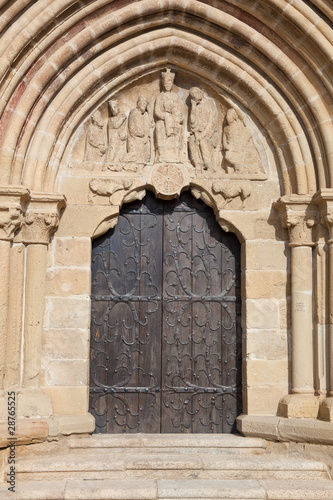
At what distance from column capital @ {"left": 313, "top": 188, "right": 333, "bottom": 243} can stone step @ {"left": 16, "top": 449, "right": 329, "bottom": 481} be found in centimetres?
218

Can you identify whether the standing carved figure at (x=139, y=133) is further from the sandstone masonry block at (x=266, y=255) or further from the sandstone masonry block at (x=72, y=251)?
the sandstone masonry block at (x=266, y=255)

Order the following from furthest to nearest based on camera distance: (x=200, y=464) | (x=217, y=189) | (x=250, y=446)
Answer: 1. (x=217, y=189)
2. (x=250, y=446)
3. (x=200, y=464)

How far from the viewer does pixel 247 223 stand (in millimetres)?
6801

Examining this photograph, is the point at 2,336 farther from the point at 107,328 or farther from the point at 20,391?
the point at 107,328

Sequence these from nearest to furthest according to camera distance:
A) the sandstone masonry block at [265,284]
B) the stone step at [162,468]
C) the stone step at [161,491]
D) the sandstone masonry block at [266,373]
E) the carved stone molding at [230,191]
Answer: the stone step at [161,491] < the stone step at [162,468] < the sandstone masonry block at [266,373] < the sandstone masonry block at [265,284] < the carved stone molding at [230,191]

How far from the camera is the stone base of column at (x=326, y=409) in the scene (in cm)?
601

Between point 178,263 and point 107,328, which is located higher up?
point 178,263

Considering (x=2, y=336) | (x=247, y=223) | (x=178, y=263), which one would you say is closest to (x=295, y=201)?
(x=247, y=223)

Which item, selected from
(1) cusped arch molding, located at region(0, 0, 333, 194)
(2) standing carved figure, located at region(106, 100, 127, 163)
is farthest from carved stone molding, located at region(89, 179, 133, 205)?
(1) cusped arch molding, located at region(0, 0, 333, 194)

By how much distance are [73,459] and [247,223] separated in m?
2.91

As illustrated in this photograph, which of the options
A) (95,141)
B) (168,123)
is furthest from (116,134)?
(168,123)

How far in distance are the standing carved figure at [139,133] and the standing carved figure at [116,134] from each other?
0.22 feet

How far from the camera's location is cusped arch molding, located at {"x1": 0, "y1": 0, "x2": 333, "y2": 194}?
623 cm

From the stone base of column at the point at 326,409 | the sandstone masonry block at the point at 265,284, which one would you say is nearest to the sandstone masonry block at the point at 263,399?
the stone base of column at the point at 326,409
